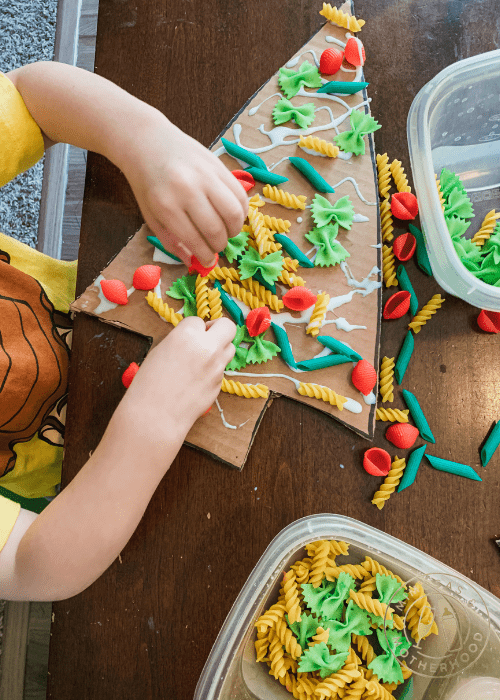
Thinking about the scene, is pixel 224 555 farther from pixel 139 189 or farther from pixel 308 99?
Answer: pixel 308 99

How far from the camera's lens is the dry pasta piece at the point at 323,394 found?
51 centimetres

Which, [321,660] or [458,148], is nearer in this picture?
[321,660]

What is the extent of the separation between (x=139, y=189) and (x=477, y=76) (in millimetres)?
408

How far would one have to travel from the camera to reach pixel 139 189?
465mm

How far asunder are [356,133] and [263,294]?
226 millimetres

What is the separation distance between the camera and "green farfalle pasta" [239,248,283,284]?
528mm

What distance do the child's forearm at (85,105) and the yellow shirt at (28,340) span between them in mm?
22

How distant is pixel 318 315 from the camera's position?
53cm

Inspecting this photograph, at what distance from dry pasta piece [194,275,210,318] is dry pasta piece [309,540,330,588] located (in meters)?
0.29

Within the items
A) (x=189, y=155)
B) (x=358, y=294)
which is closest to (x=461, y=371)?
(x=358, y=294)

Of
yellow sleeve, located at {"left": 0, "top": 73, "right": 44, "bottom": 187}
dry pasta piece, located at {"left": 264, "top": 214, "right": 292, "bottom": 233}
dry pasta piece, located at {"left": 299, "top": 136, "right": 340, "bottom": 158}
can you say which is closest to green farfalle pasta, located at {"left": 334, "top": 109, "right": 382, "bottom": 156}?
dry pasta piece, located at {"left": 299, "top": 136, "right": 340, "bottom": 158}

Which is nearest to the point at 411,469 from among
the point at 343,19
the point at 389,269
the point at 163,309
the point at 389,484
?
the point at 389,484

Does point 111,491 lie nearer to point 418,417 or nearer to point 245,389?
point 245,389

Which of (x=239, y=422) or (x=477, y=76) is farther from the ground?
(x=477, y=76)
